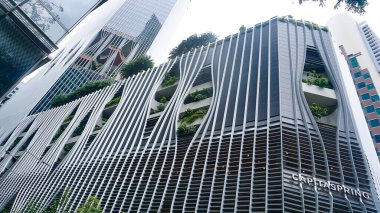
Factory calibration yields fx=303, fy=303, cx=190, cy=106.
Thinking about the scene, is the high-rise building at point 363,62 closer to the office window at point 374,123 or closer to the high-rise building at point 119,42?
the office window at point 374,123

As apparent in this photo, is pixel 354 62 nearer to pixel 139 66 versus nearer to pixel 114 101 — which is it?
pixel 139 66

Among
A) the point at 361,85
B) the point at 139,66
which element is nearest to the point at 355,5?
the point at 139,66

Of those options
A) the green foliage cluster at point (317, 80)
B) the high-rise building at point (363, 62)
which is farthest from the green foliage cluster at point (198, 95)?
the high-rise building at point (363, 62)

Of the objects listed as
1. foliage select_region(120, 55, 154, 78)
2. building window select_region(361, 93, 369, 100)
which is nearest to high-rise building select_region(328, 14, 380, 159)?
building window select_region(361, 93, 369, 100)

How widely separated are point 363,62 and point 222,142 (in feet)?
167

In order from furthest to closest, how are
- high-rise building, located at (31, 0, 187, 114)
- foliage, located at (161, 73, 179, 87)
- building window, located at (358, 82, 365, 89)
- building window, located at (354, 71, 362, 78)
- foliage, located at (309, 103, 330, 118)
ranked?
high-rise building, located at (31, 0, 187, 114) < building window, located at (354, 71, 362, 78) < building window, located at (358, 82, 365, 89) < foliage, located at (161, 73, 179, 87) < foliage, located at (309, 103, 330, 118)

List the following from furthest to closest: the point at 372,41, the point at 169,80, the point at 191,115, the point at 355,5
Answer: the point at 372,41 < the point at 169,80 < the point at 191,115 < the point at 355,5

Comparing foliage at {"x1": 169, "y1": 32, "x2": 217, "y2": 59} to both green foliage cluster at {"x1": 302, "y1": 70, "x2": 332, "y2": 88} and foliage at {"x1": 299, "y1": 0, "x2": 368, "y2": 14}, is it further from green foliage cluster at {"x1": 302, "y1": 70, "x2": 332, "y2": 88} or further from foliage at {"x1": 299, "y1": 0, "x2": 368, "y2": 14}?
foliage at {"x1": 299, "y1": 0, "x2": 368, "y2": 14}

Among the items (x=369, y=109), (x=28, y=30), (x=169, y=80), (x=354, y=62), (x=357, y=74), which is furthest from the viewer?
(x=354, y=62)

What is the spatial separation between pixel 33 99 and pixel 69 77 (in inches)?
2306

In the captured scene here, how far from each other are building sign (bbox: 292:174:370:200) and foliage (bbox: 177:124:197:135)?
27.3 ft

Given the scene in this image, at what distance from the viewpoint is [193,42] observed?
4369cm

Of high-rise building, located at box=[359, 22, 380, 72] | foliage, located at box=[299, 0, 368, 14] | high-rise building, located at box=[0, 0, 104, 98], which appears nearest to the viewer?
high-rise building, located at box=[0, 0, 104, 98]

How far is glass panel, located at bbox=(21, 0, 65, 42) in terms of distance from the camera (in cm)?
750
